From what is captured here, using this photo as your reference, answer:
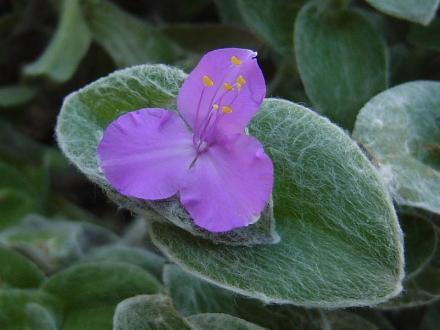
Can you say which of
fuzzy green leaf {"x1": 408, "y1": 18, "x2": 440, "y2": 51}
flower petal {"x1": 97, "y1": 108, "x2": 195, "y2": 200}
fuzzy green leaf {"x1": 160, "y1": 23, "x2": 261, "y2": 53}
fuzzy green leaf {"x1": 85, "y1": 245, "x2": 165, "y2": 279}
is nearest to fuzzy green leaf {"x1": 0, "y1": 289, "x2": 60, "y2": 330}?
fuzzy green leaf {"x1": 85, "y1": 245, "x2": 165, "y2": 279}

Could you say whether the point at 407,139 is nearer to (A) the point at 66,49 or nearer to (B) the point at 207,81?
(B) the point at 207,81

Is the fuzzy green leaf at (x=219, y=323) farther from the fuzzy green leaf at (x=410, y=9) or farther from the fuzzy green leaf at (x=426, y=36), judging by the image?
the fuzzy green leaf at (x=426, y=36)

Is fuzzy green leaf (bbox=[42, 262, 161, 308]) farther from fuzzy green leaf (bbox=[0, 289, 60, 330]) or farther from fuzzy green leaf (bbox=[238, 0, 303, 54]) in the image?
fuzzy green leaf (bbox=[238, 0, 303, 54])

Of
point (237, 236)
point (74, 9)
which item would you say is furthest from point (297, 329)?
point (74, 9)

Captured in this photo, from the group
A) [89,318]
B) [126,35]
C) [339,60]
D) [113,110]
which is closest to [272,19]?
[339,60]

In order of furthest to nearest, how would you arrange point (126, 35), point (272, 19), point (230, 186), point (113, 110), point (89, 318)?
point (126, 35), point (272, 19), point (89, 318), point (113, 110), point (230, 186)

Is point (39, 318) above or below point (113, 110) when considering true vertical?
below

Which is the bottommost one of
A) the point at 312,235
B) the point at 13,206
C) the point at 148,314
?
the point at 13,206
